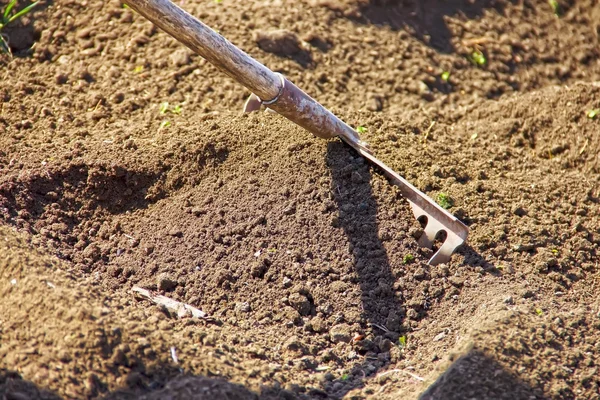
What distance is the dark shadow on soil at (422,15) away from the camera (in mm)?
5312

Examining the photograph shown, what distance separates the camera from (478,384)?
2844mm

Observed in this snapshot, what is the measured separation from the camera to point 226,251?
3588mm

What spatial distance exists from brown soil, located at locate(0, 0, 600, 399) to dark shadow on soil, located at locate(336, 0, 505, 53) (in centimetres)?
3

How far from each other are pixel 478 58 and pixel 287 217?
248cm

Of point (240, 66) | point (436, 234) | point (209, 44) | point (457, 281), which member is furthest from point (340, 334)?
point (209, 44)

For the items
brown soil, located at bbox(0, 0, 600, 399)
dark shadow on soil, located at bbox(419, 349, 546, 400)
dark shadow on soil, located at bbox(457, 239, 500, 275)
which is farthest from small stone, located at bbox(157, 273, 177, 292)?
dark shadow on soil, located at bbox(457, 239, 500, 275)

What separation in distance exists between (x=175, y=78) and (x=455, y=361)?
2.66m

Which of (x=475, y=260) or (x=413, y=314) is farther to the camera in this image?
(x=475, y=260)

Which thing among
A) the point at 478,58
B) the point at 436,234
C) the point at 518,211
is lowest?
the point at 436,234

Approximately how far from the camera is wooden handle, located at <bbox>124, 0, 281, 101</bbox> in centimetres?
323

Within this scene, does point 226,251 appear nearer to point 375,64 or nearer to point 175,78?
point 175,78

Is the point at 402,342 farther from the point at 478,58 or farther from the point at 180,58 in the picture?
the point at 478,58

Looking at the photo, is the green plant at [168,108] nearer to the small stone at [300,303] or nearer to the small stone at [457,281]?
the small stone at [300,303]

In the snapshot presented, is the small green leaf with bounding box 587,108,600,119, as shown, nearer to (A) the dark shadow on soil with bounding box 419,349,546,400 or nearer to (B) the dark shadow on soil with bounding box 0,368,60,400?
(A) the dark shadow on soil with bounding box 419,349,546,400
